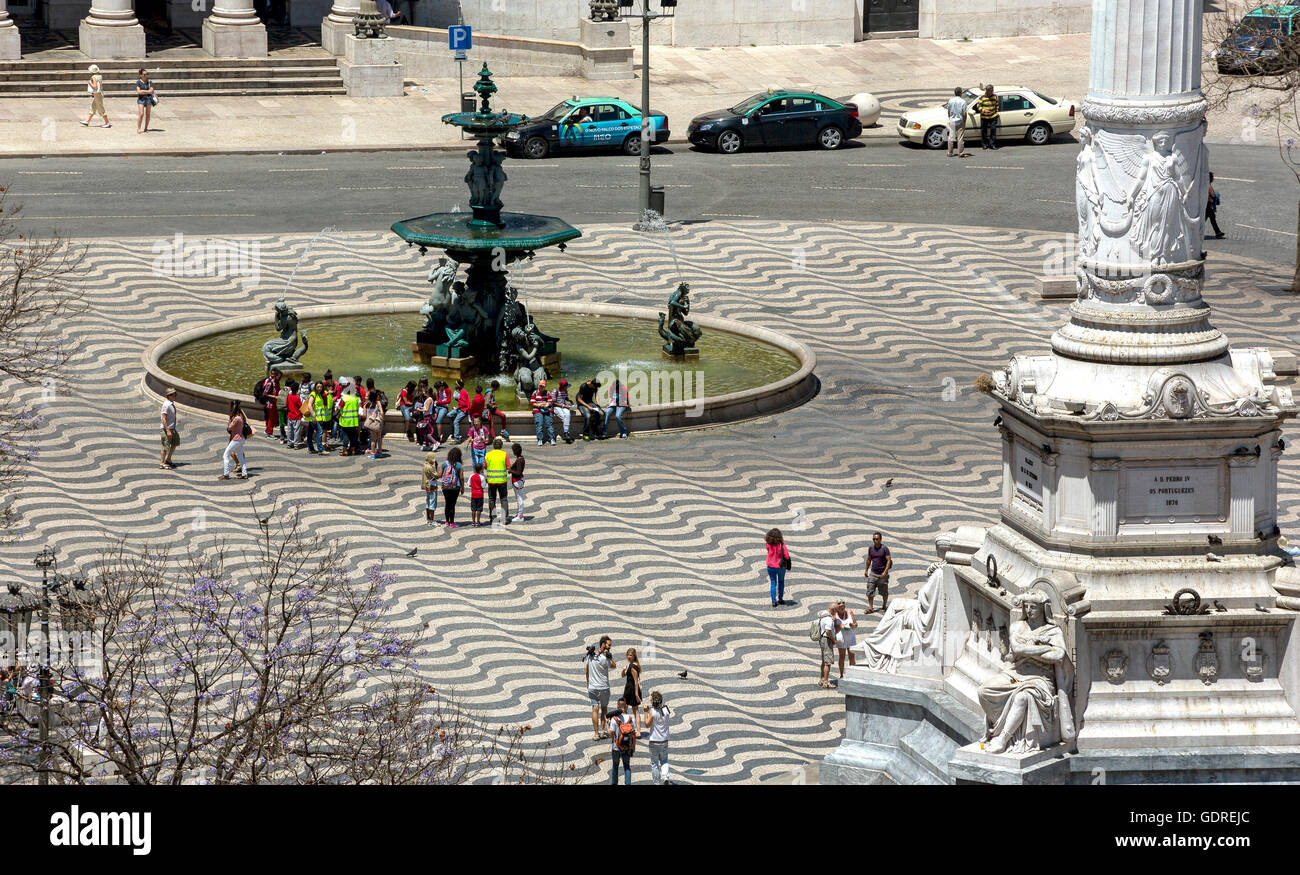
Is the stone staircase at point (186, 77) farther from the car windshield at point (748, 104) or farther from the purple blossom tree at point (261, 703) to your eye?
the purple blossom tree at point (261, 703)

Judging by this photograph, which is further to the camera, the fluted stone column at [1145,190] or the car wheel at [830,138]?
the car wheel at [830,138]

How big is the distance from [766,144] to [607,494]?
24717 millimetres

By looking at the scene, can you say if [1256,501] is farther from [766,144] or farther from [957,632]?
[766,144]

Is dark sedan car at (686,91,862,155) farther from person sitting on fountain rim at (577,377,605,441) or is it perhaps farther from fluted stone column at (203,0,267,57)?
person sitting on fountain rim at (577,377,605,441)

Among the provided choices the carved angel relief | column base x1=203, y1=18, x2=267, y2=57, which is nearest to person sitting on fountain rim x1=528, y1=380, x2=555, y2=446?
the carved angel relief

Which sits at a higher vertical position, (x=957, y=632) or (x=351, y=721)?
(x=957, y=632)

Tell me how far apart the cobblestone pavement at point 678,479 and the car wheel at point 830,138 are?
8.54m

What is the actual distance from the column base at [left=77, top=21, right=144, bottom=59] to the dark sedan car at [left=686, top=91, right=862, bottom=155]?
1567cm

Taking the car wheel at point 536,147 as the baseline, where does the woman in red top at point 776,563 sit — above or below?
below

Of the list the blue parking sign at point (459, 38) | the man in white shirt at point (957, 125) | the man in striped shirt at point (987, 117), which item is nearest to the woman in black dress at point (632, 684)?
the man in white shirt at point (957, 125)

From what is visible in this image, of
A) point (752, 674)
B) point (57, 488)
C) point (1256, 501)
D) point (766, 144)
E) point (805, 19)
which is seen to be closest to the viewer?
point (1256, 501)

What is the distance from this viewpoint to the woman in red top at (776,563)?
2928 cm
